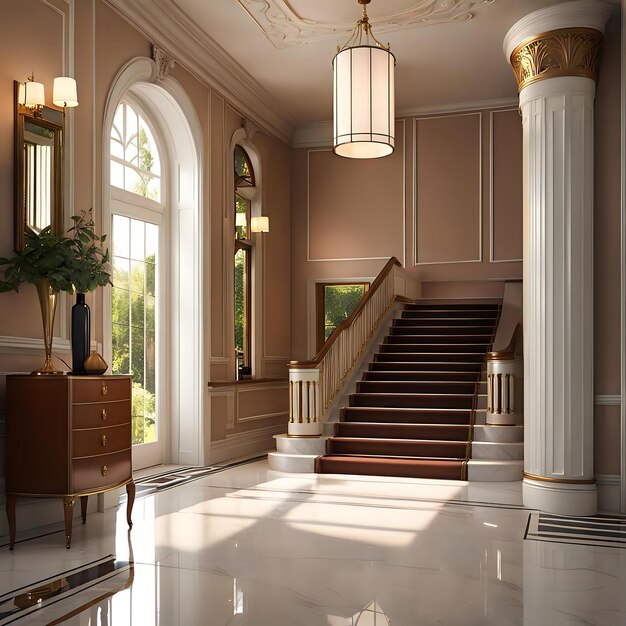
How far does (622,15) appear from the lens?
5.93 m

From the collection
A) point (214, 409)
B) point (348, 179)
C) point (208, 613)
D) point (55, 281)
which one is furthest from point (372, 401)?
point (208, 613)

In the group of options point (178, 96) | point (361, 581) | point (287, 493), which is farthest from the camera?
point (178, 96)

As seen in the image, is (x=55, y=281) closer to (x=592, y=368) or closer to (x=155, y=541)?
(x=155, y=541)

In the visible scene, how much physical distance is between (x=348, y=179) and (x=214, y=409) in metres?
4.72

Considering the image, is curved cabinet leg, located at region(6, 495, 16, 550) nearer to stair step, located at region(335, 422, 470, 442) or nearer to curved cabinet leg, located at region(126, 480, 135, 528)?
curved cabinet leg, located at region(126, 480, 135, 528)

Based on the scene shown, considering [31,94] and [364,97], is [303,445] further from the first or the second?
[31,94]

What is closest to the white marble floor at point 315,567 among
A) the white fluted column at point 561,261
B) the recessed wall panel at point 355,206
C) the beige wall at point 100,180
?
the white fluted column at point 561,261

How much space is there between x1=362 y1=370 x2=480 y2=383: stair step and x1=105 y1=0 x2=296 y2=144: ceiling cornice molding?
12.7 feet

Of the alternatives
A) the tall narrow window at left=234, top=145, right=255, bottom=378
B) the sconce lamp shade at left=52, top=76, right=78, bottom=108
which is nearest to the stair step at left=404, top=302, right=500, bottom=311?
the tall narrow window at left=234, top=145, right=255, bottom=378

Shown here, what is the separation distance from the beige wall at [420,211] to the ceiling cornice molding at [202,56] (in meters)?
1.46

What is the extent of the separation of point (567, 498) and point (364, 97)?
11.9 ft

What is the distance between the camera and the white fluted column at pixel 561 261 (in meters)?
5.84

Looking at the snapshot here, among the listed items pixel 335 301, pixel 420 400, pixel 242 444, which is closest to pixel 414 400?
pixel 420 400

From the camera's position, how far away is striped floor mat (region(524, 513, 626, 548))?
4.89 meters
